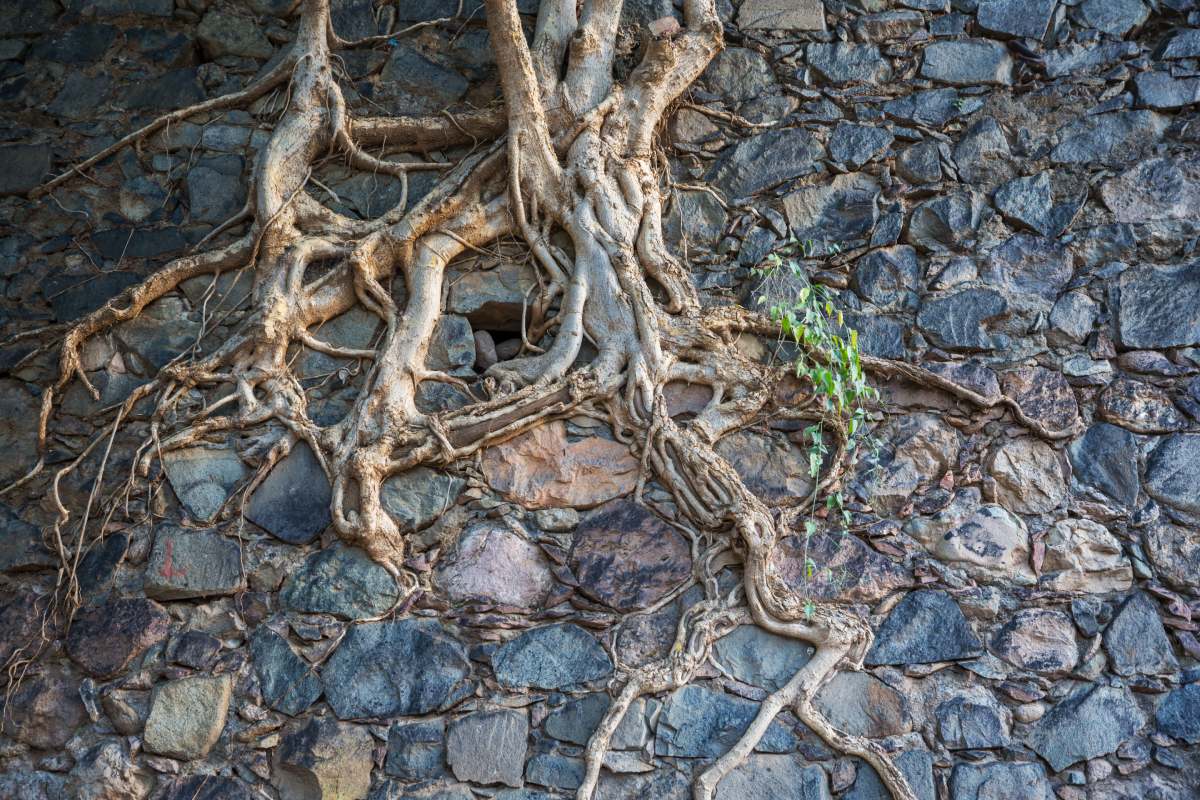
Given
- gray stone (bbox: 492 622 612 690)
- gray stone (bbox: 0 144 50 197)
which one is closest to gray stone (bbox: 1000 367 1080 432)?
gray stone (bbox: 492 622 612 690)

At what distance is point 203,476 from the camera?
3.04 metres

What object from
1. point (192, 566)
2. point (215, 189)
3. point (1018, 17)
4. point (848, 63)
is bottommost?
point (192, 566)

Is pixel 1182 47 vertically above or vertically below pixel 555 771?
above

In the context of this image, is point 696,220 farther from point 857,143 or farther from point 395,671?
point 395,671

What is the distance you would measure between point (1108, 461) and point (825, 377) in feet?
3.20

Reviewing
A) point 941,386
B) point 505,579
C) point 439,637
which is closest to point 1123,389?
point 941,386

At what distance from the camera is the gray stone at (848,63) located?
3639 mm

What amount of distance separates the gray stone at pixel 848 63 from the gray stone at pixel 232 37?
196 cm

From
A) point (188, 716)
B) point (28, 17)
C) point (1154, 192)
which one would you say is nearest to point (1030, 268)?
point (1154, 192)

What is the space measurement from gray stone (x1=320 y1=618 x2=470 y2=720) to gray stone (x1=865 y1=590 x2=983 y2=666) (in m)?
1.17

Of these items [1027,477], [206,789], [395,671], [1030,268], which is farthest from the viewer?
[1030,268]

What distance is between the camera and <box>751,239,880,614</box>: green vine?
3010 mm

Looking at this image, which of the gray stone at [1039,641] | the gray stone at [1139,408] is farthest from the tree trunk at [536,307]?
the gray stone at [1139,408]

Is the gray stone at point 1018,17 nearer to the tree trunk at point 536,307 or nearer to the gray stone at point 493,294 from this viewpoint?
the tree trunk at point 536,307
